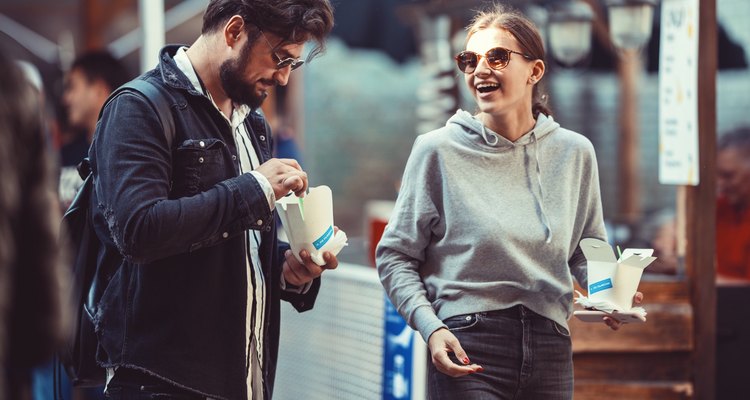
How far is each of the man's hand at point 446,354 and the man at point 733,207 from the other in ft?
9.86

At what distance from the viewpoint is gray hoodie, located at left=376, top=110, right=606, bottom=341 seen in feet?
9.24

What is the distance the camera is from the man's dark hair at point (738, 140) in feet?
19.9

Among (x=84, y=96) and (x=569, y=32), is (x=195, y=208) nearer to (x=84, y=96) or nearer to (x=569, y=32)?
(x=84, y=96)

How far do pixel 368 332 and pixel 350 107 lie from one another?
27.1 feet

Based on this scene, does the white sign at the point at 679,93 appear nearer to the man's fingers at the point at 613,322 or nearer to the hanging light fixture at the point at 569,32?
the hanging light fixture at the point at 569,32

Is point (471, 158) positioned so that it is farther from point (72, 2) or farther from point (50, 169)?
point (72, 2)

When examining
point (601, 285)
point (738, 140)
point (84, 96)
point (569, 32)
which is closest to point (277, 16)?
point (601, 285)

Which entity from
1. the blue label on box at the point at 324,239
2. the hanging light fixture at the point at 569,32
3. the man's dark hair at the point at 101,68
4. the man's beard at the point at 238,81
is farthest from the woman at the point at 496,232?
the man's dark hair at the point at 101,68

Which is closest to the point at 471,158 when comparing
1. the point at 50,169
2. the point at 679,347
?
the point at 50,169

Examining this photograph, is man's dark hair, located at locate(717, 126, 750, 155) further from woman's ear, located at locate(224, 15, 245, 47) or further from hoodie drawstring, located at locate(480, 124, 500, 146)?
woman's ear, located at locate(224, 15, 245, 47)

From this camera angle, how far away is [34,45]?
10289 mm

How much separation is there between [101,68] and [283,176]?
349 centimetres

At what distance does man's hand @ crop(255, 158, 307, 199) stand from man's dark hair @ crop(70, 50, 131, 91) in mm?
3362

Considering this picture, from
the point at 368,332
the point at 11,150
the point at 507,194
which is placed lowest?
the point at 368,332
